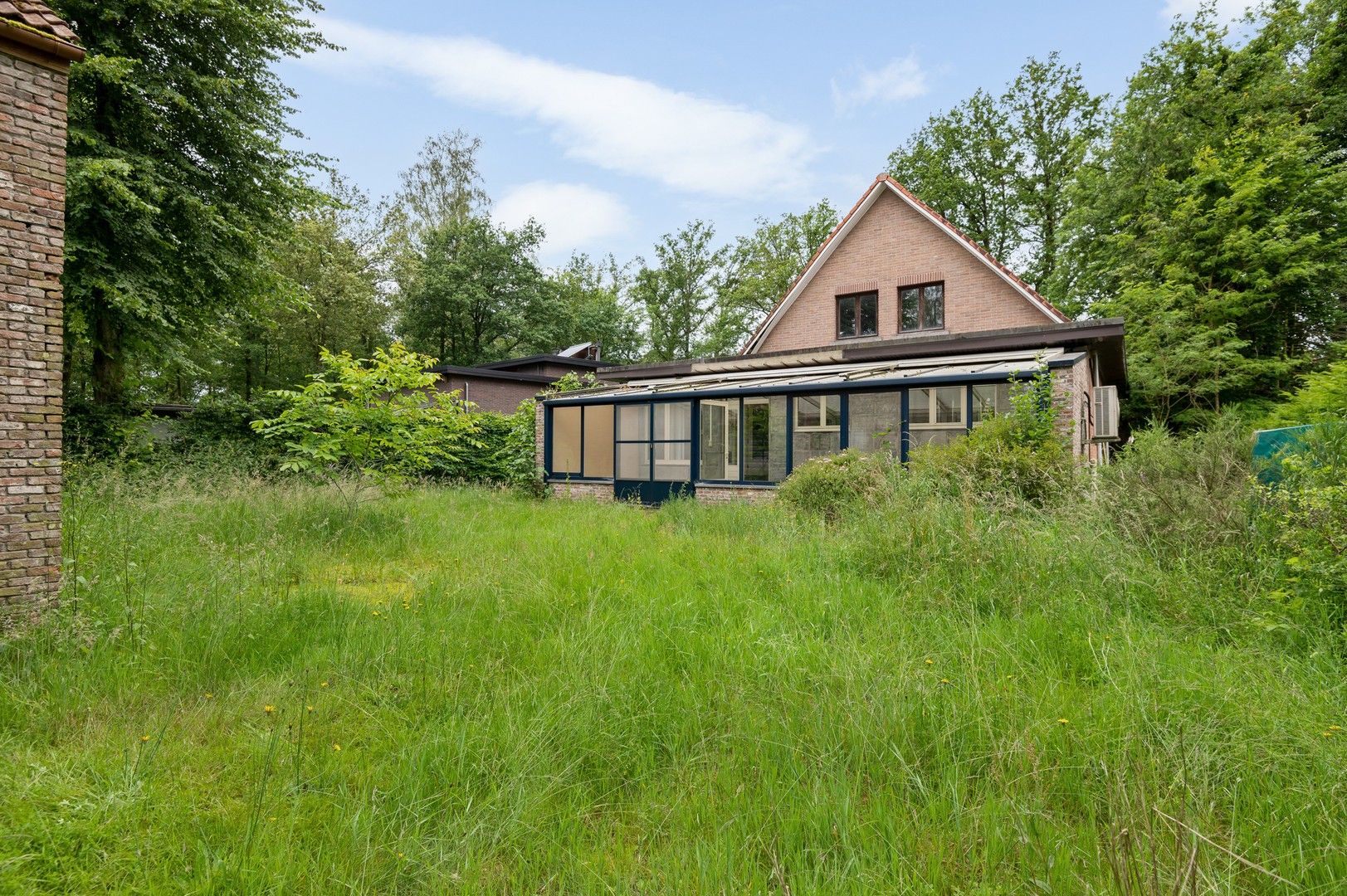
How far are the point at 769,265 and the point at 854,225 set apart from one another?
11.6m

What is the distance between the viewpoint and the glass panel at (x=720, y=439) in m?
13.3

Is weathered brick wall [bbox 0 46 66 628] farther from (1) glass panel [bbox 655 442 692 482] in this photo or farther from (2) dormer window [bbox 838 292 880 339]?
(2) dormer window [bbox 838 292 880 339]

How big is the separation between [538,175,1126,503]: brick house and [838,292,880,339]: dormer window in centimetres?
4

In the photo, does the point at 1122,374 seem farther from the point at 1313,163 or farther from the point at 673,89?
the point at 673,89

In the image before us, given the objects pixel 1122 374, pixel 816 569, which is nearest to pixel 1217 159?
pixel 1122 374

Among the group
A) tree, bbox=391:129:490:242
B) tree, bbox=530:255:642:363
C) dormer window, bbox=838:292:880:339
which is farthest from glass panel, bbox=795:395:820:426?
tree, bbox=391:129:490:242

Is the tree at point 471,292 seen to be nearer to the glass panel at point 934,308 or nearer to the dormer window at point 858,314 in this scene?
the dormer window at point 858,314

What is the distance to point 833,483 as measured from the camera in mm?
8102

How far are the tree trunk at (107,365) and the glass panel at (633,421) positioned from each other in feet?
30.9

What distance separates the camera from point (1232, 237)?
1622 centimetres

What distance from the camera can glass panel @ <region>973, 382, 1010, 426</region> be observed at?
35.3 feet

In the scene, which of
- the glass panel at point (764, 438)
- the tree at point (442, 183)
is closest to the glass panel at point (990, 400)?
the glass panel at point (764, 438)

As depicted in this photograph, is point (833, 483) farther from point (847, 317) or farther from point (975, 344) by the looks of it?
point (847, 317)

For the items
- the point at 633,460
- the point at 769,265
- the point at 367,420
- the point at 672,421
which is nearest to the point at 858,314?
the point at 672,421
